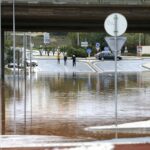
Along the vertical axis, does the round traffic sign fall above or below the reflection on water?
above

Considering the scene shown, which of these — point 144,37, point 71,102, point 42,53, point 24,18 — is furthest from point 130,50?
point 71,102

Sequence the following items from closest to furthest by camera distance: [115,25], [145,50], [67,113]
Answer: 1. [115,25]
2. [67,113]
3. [145,50]

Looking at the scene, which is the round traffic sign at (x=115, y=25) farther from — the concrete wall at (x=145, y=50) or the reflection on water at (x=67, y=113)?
the concrete wall at (x=145, y=50)

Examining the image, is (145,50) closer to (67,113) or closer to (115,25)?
(67,113)

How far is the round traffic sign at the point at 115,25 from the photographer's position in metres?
14.2

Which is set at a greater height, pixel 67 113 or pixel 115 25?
pixel 115 25

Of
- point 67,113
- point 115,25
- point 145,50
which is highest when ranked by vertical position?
point 115,25

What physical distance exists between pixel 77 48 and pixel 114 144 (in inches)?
3600

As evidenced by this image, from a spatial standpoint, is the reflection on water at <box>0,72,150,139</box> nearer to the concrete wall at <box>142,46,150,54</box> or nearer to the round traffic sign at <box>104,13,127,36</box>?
the round traffic sign at <box>104,13,127,36</box>


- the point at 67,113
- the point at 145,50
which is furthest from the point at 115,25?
the point at 145,50

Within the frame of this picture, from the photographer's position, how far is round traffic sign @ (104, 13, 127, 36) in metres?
14.2

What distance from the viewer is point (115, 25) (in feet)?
46.7

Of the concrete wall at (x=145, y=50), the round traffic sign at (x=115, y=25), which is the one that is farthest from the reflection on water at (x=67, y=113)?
the concrete wall at (x=145, y=50)

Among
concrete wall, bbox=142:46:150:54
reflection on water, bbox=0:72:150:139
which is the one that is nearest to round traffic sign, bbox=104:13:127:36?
reflection on water, bbox=0:72:150:139
